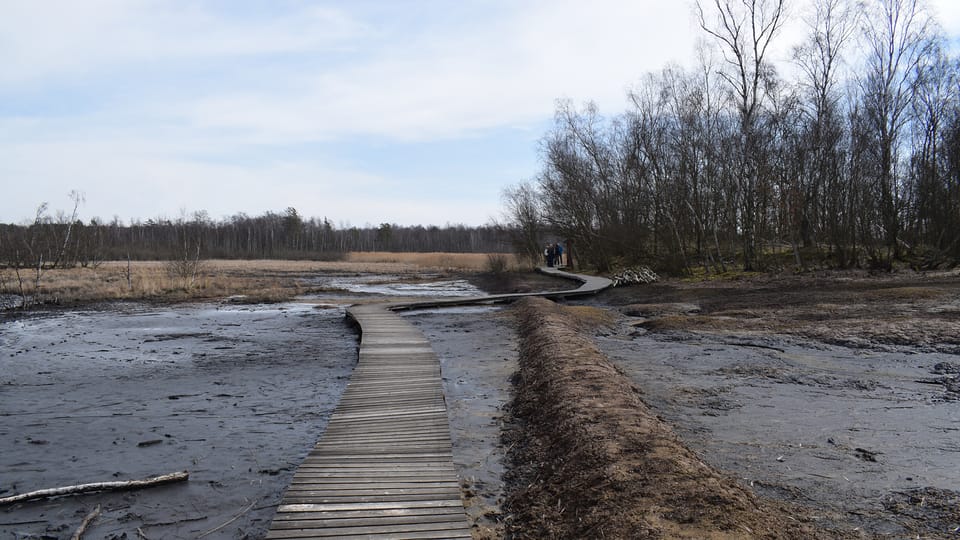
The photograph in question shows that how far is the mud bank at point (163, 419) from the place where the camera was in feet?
17.5

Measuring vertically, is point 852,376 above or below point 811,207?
below

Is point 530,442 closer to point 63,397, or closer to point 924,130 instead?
point 63,397

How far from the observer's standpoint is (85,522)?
496 centimetres

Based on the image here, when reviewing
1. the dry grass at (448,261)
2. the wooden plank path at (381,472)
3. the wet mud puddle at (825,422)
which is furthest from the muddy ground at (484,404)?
the dry grass at (448,261)

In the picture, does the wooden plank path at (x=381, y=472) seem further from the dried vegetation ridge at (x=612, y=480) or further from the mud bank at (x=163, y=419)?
the dried vegetation ridge at (x=612, y=480)

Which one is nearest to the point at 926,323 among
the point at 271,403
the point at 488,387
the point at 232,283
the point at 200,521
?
the point at 488,387

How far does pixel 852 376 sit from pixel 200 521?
9114 mm

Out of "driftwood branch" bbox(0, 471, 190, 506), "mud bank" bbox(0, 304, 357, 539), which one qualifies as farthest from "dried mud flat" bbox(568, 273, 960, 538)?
"driftwood branch" bbox(0, 471, 190, 506)

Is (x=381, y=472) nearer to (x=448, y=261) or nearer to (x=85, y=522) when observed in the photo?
(x=85, y=522)

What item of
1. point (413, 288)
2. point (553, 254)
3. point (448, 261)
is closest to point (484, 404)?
point (413, 288)

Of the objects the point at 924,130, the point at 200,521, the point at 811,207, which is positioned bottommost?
the point at 200,521

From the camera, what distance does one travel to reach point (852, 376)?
9.55 meters

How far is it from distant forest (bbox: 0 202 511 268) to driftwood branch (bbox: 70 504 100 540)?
139 ft

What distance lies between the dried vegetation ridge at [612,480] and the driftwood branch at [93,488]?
10.7ft
